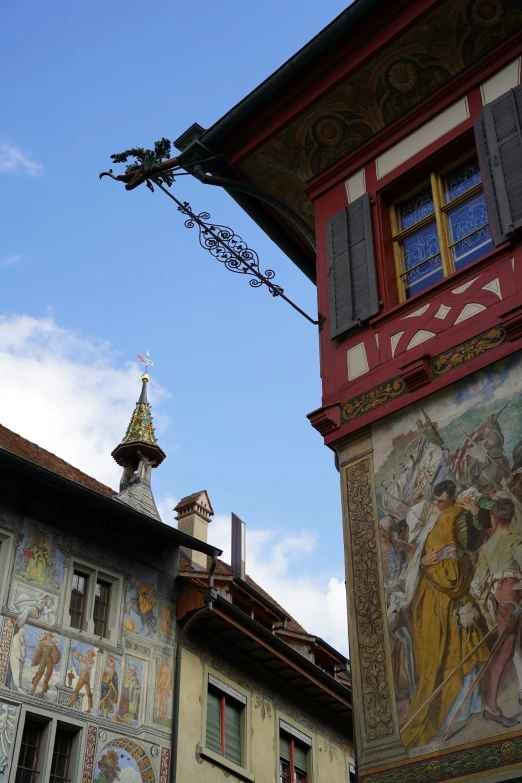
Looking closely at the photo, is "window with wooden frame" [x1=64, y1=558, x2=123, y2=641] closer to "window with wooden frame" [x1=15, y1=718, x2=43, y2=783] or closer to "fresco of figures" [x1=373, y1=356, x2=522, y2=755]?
"window with wooden frame" [x1=15, y1=718, x2=43, y2=783]

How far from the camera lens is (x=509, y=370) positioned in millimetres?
8281

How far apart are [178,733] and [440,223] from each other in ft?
33.6

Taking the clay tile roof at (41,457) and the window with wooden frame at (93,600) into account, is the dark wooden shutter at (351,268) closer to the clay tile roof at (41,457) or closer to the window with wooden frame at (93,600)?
the window with wooden frame at (93,600)

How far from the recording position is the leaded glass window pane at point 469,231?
9367 mm

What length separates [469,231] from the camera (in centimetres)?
957

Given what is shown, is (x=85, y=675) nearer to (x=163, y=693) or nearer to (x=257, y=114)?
(x=163, y=693)

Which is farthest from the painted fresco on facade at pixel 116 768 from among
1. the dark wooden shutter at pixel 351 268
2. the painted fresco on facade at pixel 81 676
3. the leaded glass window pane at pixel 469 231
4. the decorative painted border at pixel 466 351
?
the leaded glass window pane at pixel 469 231

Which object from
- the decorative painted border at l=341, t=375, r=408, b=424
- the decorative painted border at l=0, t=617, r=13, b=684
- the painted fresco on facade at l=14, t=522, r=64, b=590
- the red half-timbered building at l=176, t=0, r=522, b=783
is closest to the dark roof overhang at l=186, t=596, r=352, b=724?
the painted fresco on facade at l=14, t=522, r=64, b=590

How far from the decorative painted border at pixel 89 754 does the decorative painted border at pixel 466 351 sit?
8937 millimetres

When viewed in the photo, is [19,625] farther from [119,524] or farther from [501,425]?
[501,425]

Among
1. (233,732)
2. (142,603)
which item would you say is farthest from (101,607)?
(233,732)

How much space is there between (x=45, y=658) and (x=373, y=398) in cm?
794

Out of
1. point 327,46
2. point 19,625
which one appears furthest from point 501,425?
point 19,625

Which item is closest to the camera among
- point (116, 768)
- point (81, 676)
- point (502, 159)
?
point (502, 159)
